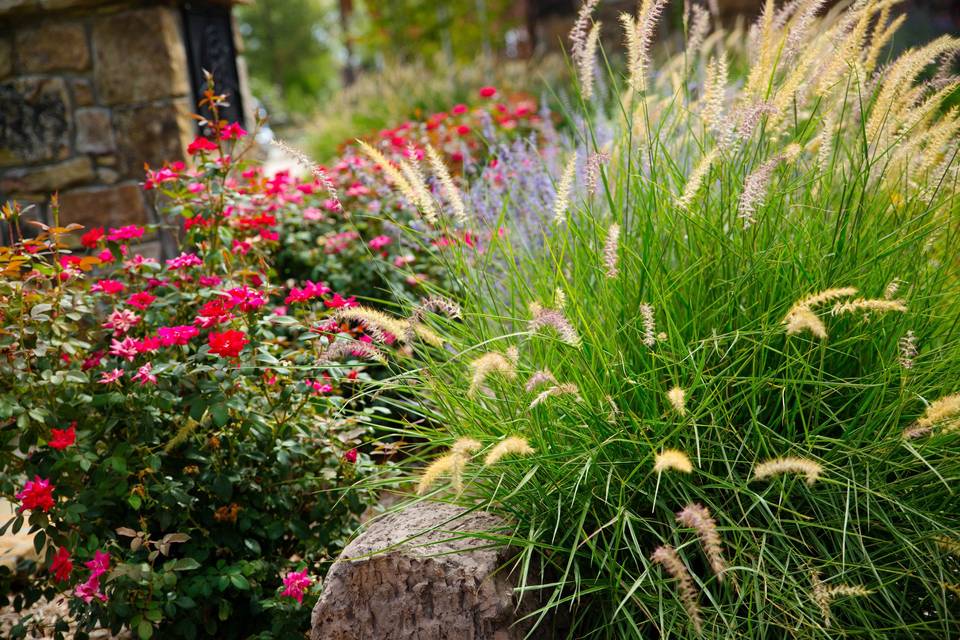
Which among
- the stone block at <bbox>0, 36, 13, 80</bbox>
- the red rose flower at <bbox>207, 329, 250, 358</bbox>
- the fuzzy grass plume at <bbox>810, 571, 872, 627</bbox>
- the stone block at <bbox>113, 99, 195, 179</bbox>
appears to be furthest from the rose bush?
the stone block at <bbox>0, 36, 13, 80</bbox>

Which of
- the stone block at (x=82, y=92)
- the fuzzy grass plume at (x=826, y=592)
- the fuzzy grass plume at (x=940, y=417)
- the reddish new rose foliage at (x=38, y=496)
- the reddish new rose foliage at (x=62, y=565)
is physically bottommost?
the reddish new rose foliage at (x=62, y=565)

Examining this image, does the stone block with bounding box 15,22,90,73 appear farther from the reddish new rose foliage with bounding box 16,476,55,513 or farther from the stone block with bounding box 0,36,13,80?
the reddish new rose foliage with bounding box 16,476,55,513

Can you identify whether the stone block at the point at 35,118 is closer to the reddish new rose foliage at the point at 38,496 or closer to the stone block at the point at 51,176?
the stone block at the point at 51,176

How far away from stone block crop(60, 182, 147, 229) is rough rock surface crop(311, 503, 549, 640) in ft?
11.1

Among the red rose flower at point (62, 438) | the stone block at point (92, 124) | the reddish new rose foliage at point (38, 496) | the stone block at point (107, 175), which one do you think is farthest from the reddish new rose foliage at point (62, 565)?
the stone block at point (92, 124)

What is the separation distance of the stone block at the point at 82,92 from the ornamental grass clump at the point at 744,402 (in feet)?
11.2

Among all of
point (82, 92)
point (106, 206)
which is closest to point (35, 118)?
point (82, 92)

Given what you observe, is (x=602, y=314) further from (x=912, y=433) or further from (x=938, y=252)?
(x=938, y=252)

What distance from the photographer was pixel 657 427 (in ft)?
5.76

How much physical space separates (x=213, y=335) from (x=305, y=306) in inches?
18.6

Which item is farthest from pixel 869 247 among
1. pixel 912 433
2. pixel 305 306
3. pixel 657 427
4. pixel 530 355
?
pixel 305 306

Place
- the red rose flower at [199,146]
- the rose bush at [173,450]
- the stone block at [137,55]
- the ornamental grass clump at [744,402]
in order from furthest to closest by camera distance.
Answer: the stone block at [137,55] → the red rose flower at [199,146] → the rose bush at [173,450] → the ornamental grass clump at [744,402]

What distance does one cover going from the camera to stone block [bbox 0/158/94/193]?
4.62m

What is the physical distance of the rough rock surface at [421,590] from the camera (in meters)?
1.73
